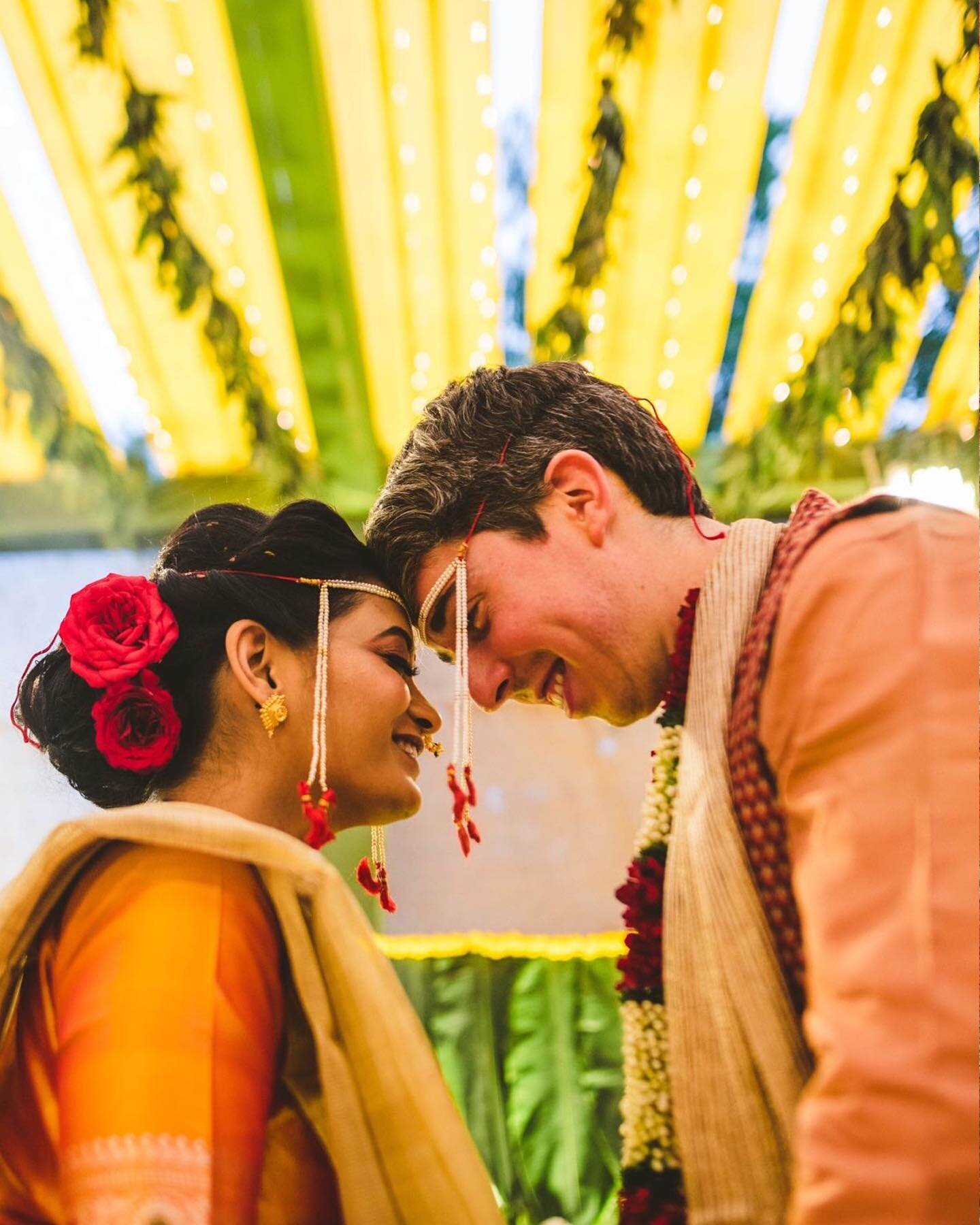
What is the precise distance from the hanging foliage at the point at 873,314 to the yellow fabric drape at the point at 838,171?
10 centimetres

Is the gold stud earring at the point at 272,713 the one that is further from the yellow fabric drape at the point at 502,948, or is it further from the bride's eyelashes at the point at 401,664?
the yellow fabric drape at the point at 502,948

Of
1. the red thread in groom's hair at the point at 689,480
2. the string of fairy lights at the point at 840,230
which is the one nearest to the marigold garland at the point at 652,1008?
the red thread in groom's hair at the point at 689,480

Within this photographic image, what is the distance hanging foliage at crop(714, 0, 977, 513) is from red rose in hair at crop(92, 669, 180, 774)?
2.54m

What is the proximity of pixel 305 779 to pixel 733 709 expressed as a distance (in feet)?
2.62

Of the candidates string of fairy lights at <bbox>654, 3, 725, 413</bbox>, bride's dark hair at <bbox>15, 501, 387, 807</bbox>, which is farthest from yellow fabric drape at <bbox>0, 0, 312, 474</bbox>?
bride's dark hair at <bbox>15, 501, 387, 807</bbox>

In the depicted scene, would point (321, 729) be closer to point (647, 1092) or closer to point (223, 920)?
point (223, 920)

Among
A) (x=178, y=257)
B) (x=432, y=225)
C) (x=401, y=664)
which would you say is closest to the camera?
(x=401, y=664)

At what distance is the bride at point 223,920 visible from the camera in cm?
123

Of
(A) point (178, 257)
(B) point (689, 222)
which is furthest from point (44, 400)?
(B) point (689, 222)

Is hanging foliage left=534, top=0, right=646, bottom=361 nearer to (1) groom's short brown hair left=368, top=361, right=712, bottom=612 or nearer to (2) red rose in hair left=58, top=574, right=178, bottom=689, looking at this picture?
(1) groom's short brown hair left=368, top=361, right=712, bottom=612

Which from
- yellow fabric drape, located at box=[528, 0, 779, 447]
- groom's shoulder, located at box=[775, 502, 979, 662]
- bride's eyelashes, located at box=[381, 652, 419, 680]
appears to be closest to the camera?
groom's shoulder, located at box=[775, 502, 979, 662]

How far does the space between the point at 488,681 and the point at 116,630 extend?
2.03 feet

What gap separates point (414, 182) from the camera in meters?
3.64

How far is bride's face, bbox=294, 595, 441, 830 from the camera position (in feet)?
5.95
